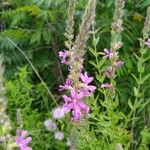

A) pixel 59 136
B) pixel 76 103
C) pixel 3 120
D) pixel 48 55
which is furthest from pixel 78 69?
pixel 48 55

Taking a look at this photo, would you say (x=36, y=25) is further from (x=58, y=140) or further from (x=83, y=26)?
(x=83, y=26)

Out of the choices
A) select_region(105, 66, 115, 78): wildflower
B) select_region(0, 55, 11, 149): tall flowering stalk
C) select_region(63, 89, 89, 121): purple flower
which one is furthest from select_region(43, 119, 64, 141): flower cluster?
select_region(0, 55, 11, 149): tall flowering stalk

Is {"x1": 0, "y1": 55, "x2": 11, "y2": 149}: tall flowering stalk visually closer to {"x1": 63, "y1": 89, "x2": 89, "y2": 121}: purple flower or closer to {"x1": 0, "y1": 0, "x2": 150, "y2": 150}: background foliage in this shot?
{"x1": 63, "y1": 89, "x2": 89, "y2": 121}: purple flower

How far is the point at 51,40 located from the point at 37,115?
707 millimetres

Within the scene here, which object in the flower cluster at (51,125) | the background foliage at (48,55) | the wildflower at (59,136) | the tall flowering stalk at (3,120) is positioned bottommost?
the wildflower at (59,136)

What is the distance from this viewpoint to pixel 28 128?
9.45 feet

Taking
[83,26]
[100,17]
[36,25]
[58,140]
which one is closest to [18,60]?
[36,25]

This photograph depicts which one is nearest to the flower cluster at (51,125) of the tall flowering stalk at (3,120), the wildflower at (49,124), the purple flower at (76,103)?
the wildflower at (49,124)

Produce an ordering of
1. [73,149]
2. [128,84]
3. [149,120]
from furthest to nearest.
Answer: [128,84]
[149,120]
[73,149]

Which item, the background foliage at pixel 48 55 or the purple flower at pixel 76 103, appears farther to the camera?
the background foliage at pixel 48 55

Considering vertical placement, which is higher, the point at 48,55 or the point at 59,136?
the point at 48,55

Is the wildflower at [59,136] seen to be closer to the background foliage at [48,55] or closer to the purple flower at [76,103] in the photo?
the background foliage at [48,55]

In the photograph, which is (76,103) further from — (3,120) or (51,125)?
(51,125)

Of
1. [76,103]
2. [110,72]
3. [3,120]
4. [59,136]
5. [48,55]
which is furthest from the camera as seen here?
[48,55]
